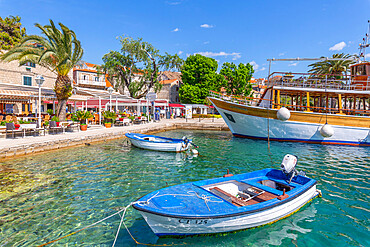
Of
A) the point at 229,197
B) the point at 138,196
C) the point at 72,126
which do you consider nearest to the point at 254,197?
the point at 229,197

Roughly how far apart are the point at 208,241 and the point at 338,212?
4.24 m

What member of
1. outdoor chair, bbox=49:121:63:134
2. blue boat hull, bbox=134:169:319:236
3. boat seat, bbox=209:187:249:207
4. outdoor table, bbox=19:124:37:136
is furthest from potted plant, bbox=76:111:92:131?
boat seat, bbox=209:187:249:207

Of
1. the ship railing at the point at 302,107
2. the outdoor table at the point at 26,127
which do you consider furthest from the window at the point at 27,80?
the ship railing at the point at 302,107

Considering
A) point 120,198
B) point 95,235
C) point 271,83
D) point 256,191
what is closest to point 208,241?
point 256,191

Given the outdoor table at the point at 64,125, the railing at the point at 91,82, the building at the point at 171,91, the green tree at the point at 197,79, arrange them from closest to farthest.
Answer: the outdoor table at the point at 64,125 → the green tree at the point at 197,79 → the railing at the point at 91,82 → the building at the point at 171,91

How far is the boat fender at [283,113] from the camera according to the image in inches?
660

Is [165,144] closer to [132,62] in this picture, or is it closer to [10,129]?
[10,129]

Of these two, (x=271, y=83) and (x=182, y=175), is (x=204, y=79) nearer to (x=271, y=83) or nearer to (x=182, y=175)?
(x=271, y=83)

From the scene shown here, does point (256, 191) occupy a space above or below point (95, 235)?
above

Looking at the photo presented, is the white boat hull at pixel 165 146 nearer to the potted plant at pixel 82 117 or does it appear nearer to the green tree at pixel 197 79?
the potted plant at pixel 82 117

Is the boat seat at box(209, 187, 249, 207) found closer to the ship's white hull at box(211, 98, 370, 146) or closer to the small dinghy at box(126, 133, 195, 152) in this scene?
the small dinghy at box(126, 133, 195, 152)

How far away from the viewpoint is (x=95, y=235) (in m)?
4.81

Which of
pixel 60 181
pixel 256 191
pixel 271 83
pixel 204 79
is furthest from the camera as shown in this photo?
pixel 204 79

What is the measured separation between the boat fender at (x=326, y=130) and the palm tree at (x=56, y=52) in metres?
20.7
